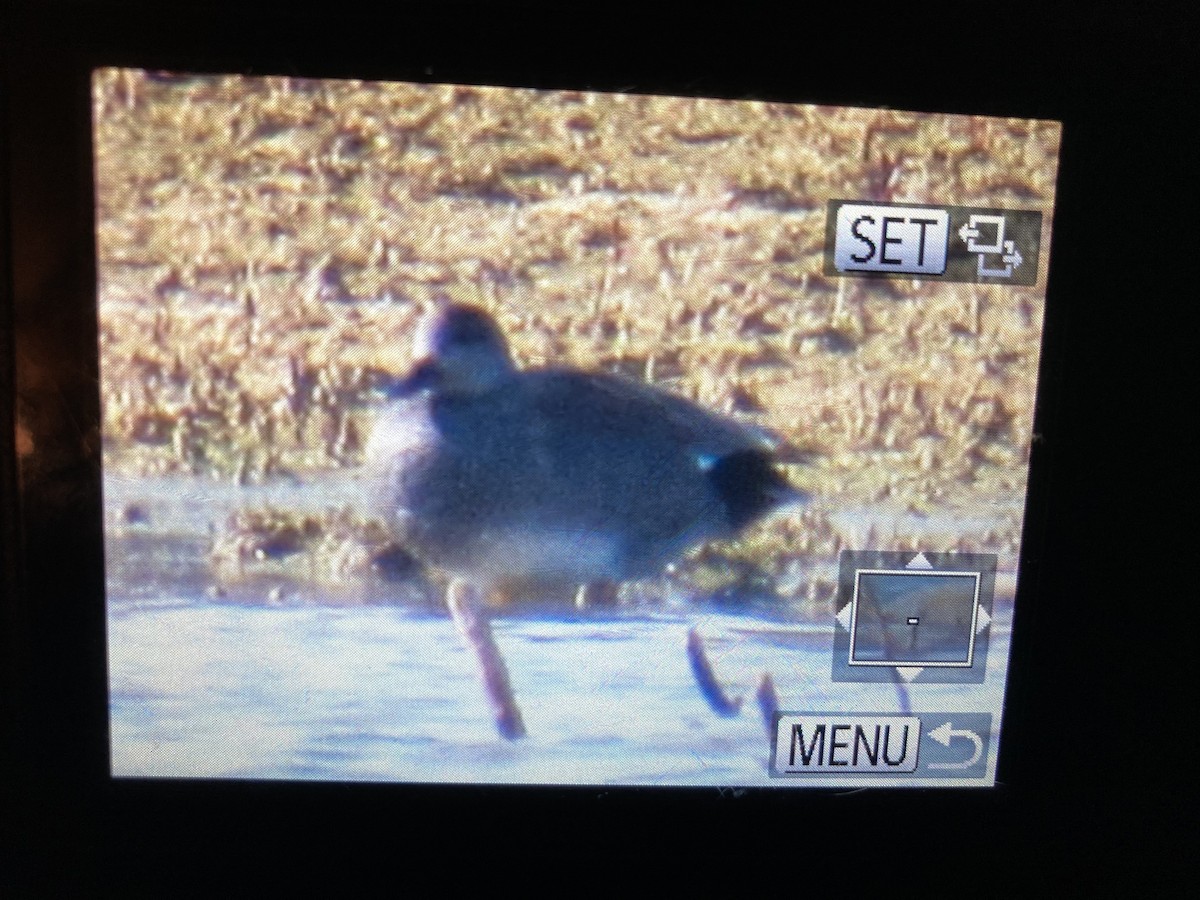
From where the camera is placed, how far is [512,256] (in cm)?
86

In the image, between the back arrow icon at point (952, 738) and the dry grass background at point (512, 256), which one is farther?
the back arrow icon at point (952, 738)

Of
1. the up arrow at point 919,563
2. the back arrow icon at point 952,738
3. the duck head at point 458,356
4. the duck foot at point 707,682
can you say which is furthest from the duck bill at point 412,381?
the back arrow icon at point 952,738

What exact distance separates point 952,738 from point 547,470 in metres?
0.53

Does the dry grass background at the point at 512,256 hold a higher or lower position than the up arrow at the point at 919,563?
higher

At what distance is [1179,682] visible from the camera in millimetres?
949

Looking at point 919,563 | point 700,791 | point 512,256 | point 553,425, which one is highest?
point 512,256

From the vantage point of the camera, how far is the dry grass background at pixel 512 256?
0.84 meters

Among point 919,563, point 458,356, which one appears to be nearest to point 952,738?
point 919,563

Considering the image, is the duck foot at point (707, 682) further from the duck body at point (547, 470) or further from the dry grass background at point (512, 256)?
the dry grass background at point (512, 256)

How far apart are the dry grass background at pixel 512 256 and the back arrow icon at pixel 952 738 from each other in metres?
0.33

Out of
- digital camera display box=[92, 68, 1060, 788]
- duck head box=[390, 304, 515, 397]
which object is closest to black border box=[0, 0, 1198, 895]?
digital camera display box=[92, 68, 1060, 788]

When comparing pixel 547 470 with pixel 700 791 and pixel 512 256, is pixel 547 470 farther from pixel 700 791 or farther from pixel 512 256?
pixel 700 791

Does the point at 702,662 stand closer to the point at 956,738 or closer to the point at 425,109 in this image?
the point at 956,738

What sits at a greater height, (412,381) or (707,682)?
(412,381)
